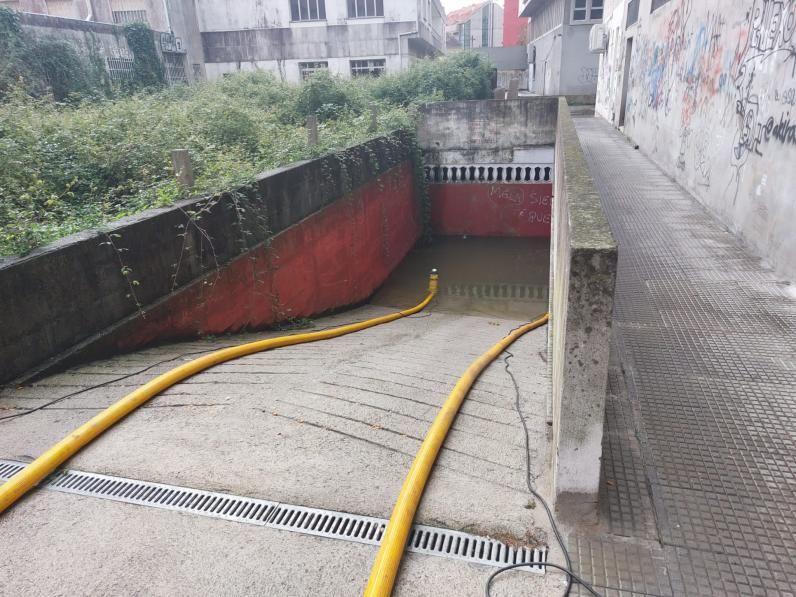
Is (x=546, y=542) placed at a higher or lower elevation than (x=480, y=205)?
higher

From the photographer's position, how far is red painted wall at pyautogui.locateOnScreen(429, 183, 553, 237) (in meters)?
17.4

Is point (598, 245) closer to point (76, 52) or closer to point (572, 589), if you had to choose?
point (572, 589)

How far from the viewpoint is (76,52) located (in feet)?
56.5

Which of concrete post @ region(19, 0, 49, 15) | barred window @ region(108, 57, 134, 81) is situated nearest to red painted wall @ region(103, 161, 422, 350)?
barred window @ region(108, 57, 134, 81)

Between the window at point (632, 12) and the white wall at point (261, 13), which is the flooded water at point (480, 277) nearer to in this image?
the window at point (632, 12)

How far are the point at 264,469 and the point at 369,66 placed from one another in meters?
28.1

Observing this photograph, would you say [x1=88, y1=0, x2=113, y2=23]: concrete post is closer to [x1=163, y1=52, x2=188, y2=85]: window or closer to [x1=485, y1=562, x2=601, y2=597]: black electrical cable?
[x1=163, y1=52, x2=188, y2=85]: window

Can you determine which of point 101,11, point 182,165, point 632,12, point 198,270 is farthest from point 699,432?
point 101,11

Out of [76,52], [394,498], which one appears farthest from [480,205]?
[394,498]

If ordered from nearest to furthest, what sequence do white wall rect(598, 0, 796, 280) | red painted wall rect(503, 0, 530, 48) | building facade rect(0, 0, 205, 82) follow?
white wall rect(598, 0, 796, 280), building facade rect(0, 0, 205, 82), red painted wall rect(503, 0, 530, 48)

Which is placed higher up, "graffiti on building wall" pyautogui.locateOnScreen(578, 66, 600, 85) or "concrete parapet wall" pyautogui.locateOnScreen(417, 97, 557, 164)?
"graffiti on building wall" pyautogui.locateOnScreen(578, 66, 600, 85)

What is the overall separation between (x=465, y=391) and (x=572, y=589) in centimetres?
192

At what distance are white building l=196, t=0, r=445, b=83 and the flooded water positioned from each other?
47.9ft

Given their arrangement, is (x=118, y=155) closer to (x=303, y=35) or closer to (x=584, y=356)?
(x=584, y=356)
